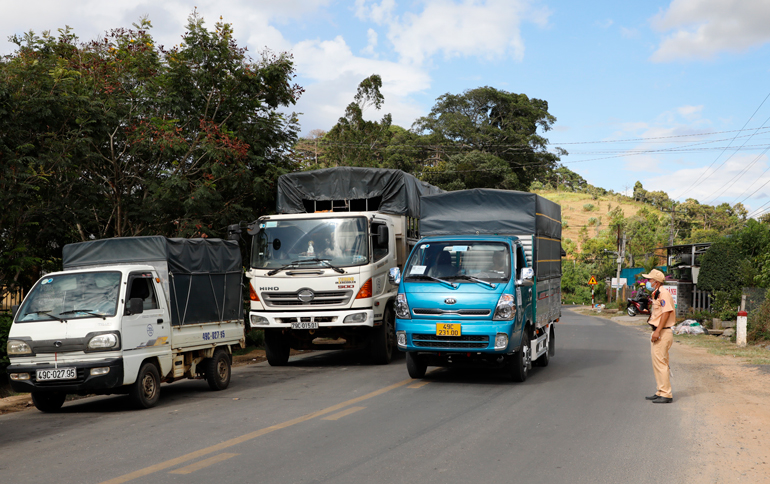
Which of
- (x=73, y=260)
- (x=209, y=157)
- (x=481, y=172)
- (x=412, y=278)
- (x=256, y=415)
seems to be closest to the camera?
(x=256, y=415)

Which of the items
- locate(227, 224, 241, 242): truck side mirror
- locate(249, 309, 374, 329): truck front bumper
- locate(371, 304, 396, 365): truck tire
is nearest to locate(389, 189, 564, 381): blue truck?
locate(249, 309, 374, 329): truck front bumper

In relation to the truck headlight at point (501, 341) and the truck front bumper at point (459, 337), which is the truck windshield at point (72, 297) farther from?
the truck headlight at point (501, 341)

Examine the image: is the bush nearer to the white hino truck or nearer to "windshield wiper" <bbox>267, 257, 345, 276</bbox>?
the white hino truck

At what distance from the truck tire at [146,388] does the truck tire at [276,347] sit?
456 cm

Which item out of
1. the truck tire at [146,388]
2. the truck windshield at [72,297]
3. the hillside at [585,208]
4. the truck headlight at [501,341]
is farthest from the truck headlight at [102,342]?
the hillside at [585,208]

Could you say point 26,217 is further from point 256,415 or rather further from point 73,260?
point 256,415

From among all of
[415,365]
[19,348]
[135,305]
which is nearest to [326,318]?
[415,365]

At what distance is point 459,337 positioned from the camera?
10.5 meters

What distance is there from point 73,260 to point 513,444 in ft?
23.4

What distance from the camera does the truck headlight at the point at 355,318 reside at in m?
13.1

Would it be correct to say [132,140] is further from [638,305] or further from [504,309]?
[638,305]

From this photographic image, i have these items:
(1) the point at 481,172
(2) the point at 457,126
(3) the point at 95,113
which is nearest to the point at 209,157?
(3) the point at 95,113

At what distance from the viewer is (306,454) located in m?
6.50

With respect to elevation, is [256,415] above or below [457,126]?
below
